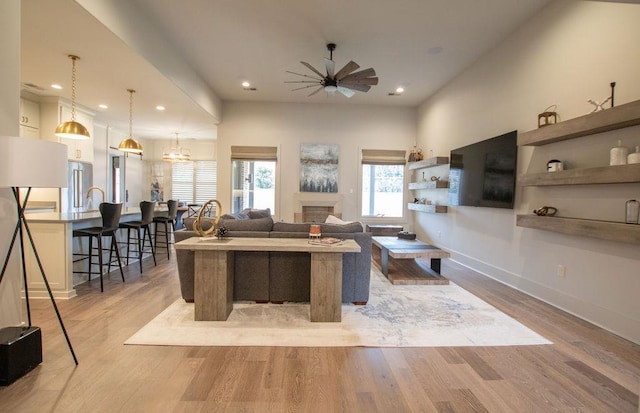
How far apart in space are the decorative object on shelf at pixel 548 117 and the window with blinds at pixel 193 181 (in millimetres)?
8351

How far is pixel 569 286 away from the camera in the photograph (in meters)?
3.00

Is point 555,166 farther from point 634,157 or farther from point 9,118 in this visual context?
point 9,118

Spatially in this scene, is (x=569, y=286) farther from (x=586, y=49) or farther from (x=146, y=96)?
(x=146, y=96)

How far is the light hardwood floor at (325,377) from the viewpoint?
1657 mm

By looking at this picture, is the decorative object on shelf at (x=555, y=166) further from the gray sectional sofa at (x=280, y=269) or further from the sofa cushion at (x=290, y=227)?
the sofa cushion at (x=290, y=227)

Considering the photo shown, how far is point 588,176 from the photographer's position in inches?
103

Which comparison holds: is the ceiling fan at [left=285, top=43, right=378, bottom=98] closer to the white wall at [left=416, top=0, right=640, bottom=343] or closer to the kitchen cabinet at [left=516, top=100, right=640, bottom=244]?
the white wall at [left=416, top=0, right=640, bottom=343]

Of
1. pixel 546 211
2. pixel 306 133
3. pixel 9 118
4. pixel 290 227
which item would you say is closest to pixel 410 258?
pixel 546 211

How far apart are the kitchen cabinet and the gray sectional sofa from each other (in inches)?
75.3

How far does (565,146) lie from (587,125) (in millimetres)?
468

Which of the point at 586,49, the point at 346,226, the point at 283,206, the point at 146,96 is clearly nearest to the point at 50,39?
the point at 146,96

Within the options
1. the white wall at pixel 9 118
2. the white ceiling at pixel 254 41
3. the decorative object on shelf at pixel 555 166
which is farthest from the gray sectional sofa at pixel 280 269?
the white ceiling at pixel 254 41

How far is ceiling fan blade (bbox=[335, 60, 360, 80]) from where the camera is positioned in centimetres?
366

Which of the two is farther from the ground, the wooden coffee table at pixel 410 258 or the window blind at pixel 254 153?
the window blind at pixel 254 153
